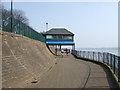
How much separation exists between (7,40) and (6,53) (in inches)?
54.7

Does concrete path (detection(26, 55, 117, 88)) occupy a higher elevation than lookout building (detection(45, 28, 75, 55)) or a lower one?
lower

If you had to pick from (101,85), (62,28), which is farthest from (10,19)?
(62,28)

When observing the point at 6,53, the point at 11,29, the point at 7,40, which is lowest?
the point at 6,53

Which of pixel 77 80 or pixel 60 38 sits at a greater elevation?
pixel 60 38

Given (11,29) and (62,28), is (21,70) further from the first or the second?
(62,28)

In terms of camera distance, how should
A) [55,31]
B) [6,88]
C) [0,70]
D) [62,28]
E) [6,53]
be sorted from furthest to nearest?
[62,28], [55,31], [6,53], [0,70], [6,88]

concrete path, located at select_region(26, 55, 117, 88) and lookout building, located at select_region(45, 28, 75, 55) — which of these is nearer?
concrete path, located at select_region(26, 55, 117, 88)

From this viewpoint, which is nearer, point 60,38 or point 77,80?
point 77,80

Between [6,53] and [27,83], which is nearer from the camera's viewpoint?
[27,83]

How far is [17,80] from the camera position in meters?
9.12

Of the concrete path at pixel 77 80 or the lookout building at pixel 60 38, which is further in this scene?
the lookout building at pixel 60 38

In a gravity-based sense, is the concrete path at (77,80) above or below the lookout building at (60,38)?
below

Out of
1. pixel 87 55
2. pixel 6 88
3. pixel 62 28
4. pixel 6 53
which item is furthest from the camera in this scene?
pixel 62 28

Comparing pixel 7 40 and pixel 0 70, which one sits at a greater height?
pixel 7 40
